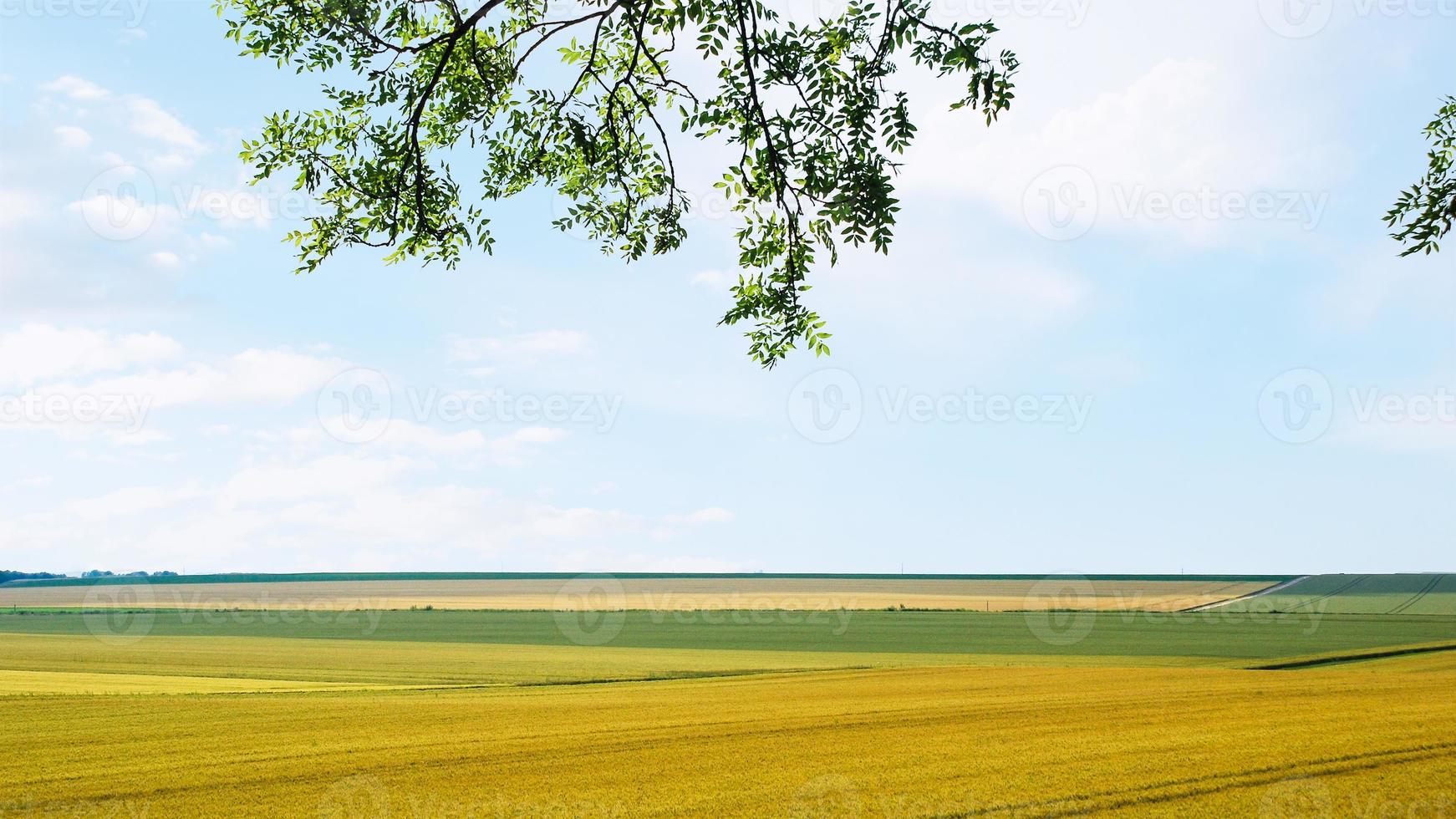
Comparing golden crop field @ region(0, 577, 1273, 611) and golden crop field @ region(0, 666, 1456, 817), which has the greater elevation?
golden crop field @ region(0, 666, 1456, 817)

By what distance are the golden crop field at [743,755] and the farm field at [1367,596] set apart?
73221 mm

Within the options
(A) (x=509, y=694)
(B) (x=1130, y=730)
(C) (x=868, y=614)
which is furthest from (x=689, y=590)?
(B) (x=1130, y=730)

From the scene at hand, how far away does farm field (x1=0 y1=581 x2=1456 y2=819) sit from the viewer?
13.0 metres

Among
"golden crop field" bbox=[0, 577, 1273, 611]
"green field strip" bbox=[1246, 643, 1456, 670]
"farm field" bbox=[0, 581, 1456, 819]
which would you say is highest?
"farm field" bbox=[0, 581, 1456, 819]

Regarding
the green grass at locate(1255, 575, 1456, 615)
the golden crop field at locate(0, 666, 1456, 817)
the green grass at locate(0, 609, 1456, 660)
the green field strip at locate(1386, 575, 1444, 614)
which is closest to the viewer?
the golden crop field at locate(0, 666, 1456, 817)

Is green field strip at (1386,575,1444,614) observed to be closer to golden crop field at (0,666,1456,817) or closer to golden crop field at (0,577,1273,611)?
golden crop field at (0,577,1273,611)

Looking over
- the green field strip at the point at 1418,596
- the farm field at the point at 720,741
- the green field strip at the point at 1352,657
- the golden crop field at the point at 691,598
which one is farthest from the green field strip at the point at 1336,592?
the farm field at the point at 720,741

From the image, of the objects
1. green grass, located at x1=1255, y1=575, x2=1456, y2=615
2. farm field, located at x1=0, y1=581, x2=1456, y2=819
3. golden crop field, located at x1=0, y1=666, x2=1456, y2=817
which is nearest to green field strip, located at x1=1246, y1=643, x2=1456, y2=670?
farm field, located at x1=0, y1=581, x2=1456, y2=819

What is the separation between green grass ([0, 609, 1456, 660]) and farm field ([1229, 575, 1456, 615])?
821 centimetres

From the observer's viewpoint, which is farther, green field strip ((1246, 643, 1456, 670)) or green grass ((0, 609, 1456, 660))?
green grass ((0, 609, 1456, 660))

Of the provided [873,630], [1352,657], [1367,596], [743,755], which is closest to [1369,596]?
[1367,596]

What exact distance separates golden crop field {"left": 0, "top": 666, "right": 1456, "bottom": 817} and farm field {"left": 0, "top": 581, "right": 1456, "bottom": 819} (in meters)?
0.07

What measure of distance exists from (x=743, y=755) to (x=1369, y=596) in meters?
→ 110

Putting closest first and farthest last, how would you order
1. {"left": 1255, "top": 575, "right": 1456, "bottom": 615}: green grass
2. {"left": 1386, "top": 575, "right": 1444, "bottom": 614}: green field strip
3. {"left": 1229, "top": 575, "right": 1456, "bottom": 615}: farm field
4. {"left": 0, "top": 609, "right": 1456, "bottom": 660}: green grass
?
{"left": 0, "top": 609, "right": 1456, "bottom": 660}: green grass → {"left": 1386, "top": 575, "right": 1444, "bottom": 614}: green field strip → {"left": 1255, "top": 575, "right": 1456, "bottom": 615}: green grass → {"left": 1229, "top": 575, "right": 1456, "bottom": 615}: farm field
